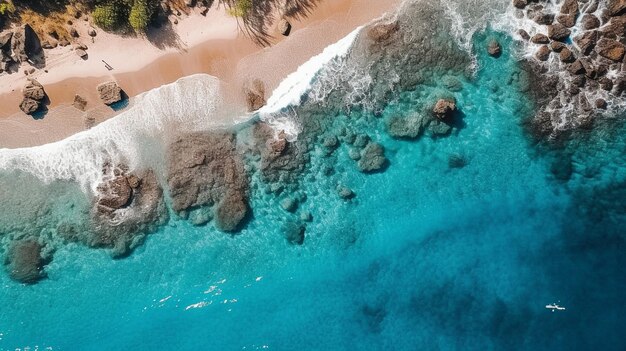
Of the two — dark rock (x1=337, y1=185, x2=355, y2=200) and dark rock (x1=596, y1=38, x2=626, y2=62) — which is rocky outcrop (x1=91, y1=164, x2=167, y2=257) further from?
dark rock (x1=596, y1=38, x2=626, y2=62)

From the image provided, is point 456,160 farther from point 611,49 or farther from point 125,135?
point 125,135

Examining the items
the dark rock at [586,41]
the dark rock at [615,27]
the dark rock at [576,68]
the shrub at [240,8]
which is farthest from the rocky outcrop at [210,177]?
the dark rock at [615,27]

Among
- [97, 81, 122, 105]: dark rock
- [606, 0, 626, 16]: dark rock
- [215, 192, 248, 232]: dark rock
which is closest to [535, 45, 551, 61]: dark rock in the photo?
[606, 0, 626, 16]: dark rock

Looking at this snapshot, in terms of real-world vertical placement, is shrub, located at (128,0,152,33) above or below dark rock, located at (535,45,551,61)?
above

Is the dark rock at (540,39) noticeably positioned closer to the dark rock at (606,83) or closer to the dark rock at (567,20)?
the dark rock at (567,20)

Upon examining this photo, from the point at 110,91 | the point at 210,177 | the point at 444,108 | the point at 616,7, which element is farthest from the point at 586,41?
the point at 110,91

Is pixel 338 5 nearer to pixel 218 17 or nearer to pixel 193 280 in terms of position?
pixel 218 17

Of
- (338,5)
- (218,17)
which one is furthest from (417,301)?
(218,17)
